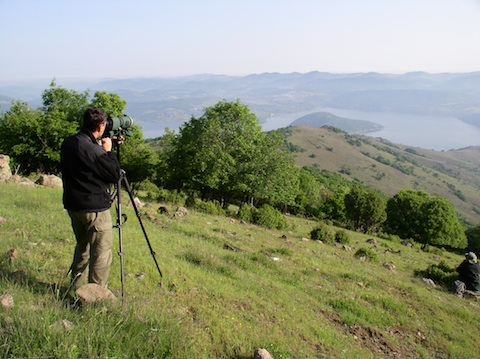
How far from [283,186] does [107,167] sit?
30319 millimetres

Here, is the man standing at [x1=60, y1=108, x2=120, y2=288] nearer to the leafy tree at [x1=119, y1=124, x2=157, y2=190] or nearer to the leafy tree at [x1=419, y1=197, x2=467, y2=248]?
the leafy tree at [x1=119, y1=124, x2=157, y2=190]

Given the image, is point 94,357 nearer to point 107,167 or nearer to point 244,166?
point 107,167

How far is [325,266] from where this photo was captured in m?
12.7

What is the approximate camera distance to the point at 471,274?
13461 mm

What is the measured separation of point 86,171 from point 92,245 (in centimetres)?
113

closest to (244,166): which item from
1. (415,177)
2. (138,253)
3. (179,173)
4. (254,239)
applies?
(179,173)

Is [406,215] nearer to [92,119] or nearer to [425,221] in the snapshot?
[425,221]

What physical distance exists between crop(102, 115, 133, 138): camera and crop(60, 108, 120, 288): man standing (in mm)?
363

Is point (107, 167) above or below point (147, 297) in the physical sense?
above

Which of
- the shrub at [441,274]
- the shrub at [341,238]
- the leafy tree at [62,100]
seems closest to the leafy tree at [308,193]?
the shrub at [341,238]

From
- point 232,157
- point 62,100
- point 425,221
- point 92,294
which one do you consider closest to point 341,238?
point 232,157

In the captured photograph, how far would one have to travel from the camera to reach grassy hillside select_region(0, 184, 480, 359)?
3789 mm

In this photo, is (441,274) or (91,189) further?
(441,274)

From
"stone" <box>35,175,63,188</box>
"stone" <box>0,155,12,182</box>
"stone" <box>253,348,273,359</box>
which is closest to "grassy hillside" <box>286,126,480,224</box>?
"stone" <box>35,175,63,188</box>
